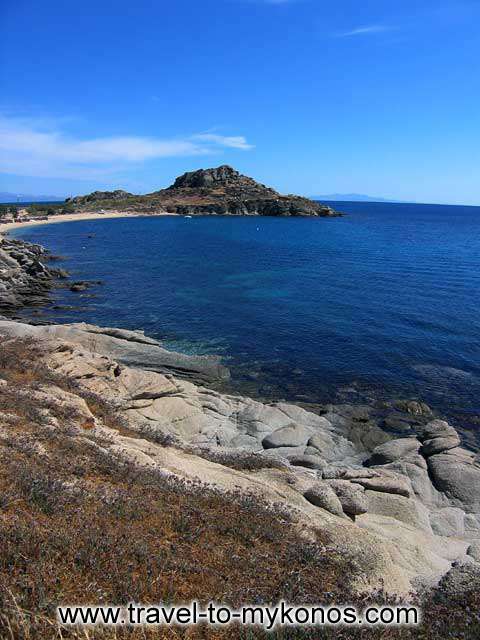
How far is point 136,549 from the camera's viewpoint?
31.7 feet

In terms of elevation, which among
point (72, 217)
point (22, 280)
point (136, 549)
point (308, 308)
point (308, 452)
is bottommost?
point (308, 452)

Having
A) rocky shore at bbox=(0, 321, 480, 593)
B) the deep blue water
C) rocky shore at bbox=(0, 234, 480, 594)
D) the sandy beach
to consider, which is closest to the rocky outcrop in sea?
the deep blue water

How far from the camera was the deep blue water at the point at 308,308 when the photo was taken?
33.1 meters

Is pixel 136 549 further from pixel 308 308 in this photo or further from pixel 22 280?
pixel 22 280

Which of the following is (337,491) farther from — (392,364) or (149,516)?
(392,364)

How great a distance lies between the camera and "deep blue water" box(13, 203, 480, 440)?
3306 centimetres

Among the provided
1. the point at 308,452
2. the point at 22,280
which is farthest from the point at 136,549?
the point at 22,280

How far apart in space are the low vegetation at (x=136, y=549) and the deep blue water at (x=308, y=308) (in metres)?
18.1

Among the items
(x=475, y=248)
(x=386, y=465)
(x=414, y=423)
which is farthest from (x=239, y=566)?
(x=475, y=248)

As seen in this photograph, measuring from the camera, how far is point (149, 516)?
37.6 ft

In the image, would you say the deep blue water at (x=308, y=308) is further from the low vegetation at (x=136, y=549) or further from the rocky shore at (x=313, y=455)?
the low vegetation at (x=136, y=549)

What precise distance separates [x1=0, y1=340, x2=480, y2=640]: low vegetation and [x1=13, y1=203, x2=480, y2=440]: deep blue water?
18130 millimetres

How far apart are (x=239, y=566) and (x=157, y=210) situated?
196787mm

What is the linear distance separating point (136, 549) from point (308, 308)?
139 feet
